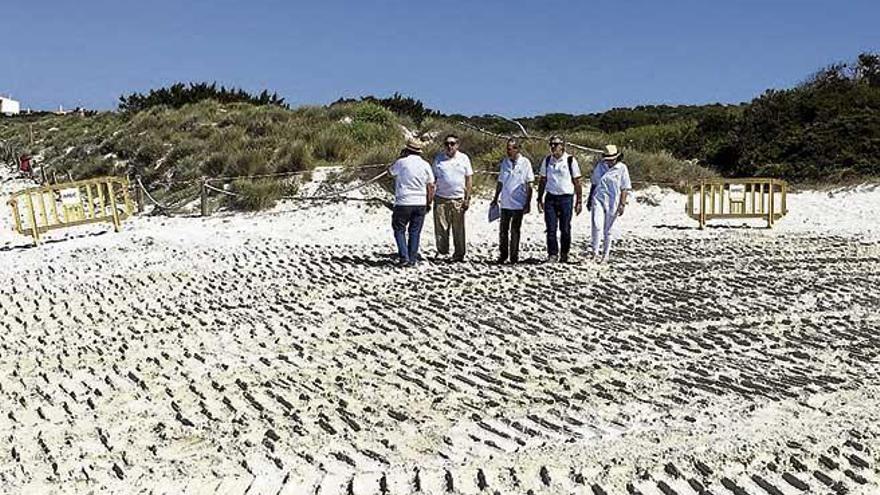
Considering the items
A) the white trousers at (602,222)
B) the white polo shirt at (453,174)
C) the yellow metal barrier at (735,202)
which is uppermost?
the white polo shirt at (453,174)

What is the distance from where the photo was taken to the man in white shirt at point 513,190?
11.0 metres

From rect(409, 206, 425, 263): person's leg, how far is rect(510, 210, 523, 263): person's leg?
105cm

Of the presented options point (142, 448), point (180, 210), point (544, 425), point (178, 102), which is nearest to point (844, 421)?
point (544, 425)

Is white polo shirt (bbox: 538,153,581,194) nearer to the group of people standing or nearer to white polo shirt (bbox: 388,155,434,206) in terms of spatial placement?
the group of people standing

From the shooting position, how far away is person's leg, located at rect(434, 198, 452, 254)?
11.5m

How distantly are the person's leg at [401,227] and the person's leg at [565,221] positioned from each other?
1749 mm

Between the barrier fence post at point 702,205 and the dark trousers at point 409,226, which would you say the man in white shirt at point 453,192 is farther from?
the barrier fence post at point 702,205

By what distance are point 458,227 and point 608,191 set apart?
1.79m

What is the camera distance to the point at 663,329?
7676 mm

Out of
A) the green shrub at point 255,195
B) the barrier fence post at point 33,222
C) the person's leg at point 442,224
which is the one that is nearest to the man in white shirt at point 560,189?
the person's leg at point 442,224

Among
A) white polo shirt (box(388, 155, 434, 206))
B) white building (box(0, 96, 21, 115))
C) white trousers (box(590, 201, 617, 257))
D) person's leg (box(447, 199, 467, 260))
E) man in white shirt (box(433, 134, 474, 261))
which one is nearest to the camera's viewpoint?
white polo shirt (box(388, 155, 434, 206))

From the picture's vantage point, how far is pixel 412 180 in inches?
428

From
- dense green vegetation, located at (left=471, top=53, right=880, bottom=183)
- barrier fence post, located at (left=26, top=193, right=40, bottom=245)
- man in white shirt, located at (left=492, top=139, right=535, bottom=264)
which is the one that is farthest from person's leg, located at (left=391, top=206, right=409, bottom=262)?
dense green vegetation, located at (left=471, top=53, right=880, bottom=183)

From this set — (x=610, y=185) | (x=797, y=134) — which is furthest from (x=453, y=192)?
(x=797, y=134)
